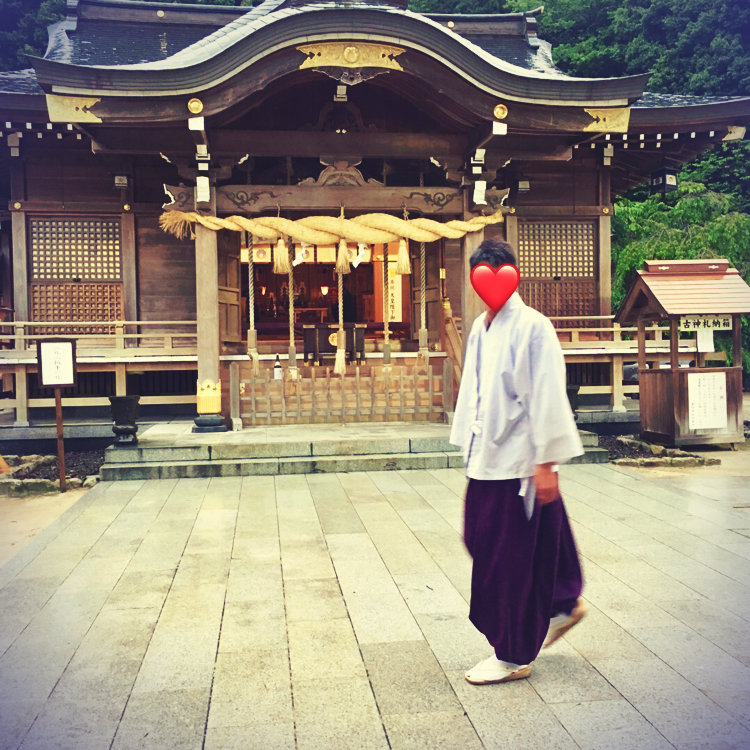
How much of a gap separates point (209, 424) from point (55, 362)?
2154mm

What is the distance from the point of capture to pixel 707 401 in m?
8.96

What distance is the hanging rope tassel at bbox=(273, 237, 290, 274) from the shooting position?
32.6 feet

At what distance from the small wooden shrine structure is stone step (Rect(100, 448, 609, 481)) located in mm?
1332

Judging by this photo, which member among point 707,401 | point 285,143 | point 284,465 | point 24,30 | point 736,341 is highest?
point 24,30

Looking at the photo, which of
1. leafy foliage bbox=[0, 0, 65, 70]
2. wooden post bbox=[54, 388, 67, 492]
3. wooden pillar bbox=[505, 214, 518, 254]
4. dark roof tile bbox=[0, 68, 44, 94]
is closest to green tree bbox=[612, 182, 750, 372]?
wooden pillar bbox=[505, 214, 518, 254]

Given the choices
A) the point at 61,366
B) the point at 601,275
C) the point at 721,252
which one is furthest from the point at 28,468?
the point at 721,252

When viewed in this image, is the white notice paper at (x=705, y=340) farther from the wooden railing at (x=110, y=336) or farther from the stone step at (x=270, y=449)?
the wooden railing at (x=110, y=336)

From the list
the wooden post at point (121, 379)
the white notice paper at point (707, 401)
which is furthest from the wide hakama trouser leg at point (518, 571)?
the wooden post at point (121, 379)

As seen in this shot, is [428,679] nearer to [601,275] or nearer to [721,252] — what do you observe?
[601,275]

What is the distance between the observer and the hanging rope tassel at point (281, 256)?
9.92m

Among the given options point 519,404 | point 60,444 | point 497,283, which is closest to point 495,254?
point 497,283

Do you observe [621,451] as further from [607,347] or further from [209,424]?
[209,424]

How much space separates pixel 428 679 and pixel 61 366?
21.0 feet

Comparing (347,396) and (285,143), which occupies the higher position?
(285,143)
